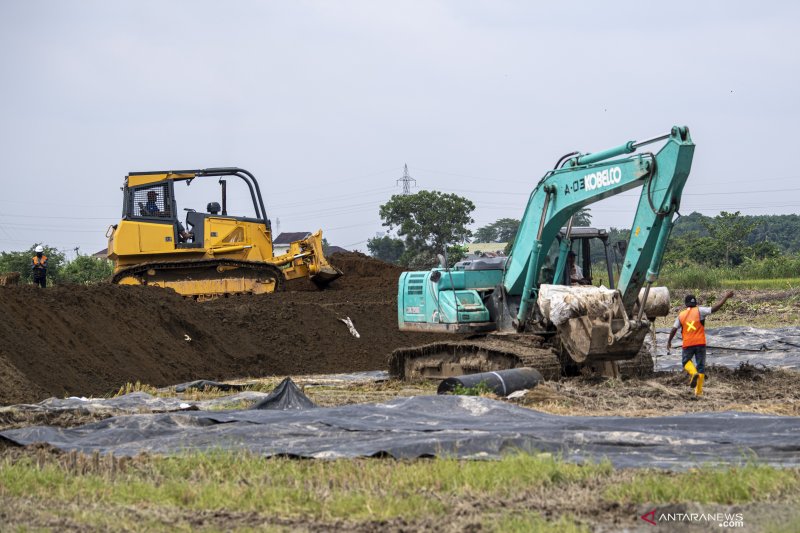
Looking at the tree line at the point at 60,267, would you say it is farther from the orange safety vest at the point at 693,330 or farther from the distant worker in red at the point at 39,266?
the orange safety vest at the point at 693,330

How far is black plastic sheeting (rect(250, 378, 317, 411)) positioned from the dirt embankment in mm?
4013

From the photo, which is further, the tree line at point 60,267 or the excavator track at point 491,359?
the tree line at point 60,267

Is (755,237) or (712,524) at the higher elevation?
(755,237)

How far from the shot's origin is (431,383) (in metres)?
16.0

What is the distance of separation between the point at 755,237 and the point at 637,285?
76186 mm

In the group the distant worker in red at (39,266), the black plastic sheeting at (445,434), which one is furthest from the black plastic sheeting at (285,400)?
the distant worker in red at (39,266)

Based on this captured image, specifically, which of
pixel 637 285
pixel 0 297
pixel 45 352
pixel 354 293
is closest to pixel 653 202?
pixel 637 285

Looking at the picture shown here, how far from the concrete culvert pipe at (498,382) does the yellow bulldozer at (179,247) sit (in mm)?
14003

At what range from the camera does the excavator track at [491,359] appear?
47.1 ft

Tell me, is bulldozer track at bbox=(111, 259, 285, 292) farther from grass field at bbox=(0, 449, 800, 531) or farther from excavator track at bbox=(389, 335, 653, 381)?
grass field at bbox=(0, 449, 800, 531)

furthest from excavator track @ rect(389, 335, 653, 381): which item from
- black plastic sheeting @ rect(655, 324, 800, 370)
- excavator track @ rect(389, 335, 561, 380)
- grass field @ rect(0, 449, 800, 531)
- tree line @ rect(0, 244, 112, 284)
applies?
tree line @ rect(0, 244, 112, 284)

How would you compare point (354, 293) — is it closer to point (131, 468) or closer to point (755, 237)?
point (131, 468)

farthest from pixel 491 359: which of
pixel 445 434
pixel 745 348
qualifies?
pixel 745 348

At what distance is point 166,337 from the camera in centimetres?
1866
